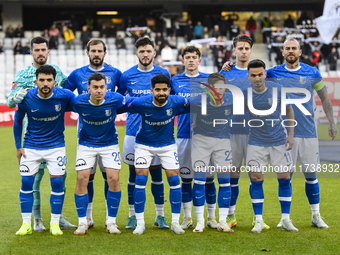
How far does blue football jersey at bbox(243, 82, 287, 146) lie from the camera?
5406mm

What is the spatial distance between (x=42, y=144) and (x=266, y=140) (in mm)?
2566

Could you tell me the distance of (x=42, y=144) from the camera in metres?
5.26

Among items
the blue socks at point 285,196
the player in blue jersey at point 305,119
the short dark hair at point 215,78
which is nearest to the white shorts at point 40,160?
the short dark hair at point 215,78

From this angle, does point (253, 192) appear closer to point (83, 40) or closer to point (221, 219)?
point (221, 219)

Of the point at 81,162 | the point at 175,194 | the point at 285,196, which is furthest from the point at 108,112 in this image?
the point at 285,196

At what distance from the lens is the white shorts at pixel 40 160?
5234 millimetres

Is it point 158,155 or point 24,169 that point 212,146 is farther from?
point 24,169

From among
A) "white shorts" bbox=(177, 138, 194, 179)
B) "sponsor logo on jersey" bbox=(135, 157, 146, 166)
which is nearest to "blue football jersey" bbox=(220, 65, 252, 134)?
"white shorts" bbox=(177, 138, 194, 179)

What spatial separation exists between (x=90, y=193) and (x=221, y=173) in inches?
64.7

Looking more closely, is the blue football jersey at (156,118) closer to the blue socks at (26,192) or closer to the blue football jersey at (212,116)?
the blue football jersey at (212,116)

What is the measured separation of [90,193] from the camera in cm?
575

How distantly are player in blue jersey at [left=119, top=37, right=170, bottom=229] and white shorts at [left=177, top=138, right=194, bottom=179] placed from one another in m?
0.27

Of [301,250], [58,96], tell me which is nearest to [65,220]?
[58,96]

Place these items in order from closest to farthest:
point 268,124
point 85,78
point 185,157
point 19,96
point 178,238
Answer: point 178,238 < point 19,96 < point 268,124 < point 185,157 < point 85,78
